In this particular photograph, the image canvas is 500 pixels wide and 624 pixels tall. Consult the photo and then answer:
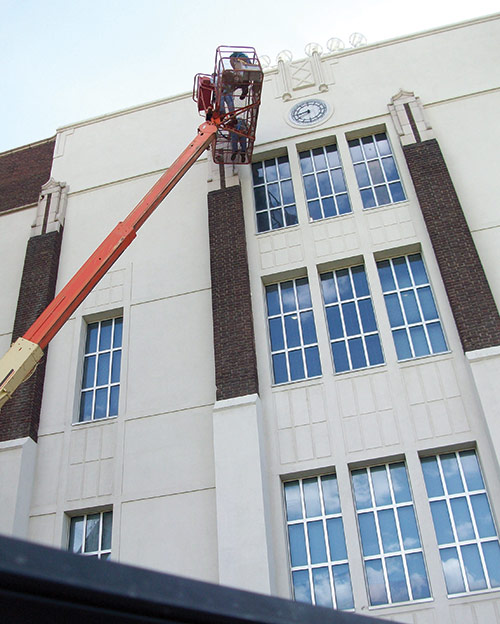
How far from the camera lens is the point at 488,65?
19219mm

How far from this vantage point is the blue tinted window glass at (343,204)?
1759 centimetres

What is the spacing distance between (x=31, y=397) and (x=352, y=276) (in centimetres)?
824

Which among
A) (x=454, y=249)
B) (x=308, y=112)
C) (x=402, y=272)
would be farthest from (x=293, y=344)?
(x=308, y=112)

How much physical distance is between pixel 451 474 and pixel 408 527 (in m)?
1.40

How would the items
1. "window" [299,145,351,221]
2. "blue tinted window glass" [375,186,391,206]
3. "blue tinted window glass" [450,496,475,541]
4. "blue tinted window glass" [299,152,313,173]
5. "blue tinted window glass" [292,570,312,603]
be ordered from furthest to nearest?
"blue tinted window glass" [299,152,313,173] → "window" [299,145,351,221] → "blue tinted window glass" [375,186,391,206] → "blue tinted window glass" [292,570,312,603] → "blue tinted window glass" [450,496,475,541]

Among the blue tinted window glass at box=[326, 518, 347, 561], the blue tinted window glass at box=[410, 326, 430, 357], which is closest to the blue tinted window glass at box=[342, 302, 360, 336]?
the blue tinted window glass at box=[410, 326, 430, 357]

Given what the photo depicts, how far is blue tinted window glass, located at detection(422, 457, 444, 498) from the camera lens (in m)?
13.1

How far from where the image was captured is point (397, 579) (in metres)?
12.3

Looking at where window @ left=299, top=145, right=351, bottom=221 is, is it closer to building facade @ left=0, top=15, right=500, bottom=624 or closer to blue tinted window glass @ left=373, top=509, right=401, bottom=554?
building facade @ left=0, top=15, right=500, bottom=624

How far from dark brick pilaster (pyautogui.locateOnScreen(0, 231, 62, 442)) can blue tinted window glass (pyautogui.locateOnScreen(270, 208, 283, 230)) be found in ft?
20.1

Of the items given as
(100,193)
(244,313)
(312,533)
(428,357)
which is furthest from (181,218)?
(312,533)

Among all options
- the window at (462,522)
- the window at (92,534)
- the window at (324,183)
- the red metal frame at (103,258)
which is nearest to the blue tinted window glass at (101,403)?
the window at (92,534)

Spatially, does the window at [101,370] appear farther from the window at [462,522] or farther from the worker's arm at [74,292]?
the window at [462,522]

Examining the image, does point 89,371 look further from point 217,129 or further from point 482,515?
point 482,515
